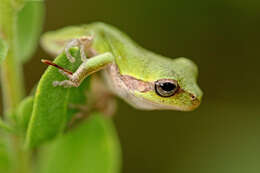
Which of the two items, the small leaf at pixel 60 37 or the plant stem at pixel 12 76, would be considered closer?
the plant stem at pixel 12 76

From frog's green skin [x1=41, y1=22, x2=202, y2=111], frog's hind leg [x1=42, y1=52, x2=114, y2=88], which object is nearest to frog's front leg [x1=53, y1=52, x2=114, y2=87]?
frog's hind leg [x1=42, y1=52, x2=114, y2=88]

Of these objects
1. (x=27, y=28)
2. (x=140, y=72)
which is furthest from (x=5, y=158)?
(x=140, y=72)

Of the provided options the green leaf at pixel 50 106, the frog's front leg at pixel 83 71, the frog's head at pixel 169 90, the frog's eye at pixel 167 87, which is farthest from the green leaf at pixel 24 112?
the frog's eye at pixel 167 87

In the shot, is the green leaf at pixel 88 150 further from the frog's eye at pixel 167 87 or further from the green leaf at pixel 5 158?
the frog's eye at pixel 167 87

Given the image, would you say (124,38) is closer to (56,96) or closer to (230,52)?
(56,96)

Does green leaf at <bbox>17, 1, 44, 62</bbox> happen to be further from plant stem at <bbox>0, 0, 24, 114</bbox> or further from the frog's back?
the frog's back

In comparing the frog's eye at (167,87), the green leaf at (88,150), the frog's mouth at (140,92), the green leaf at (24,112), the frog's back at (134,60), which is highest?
the frog's back at (134,60)
